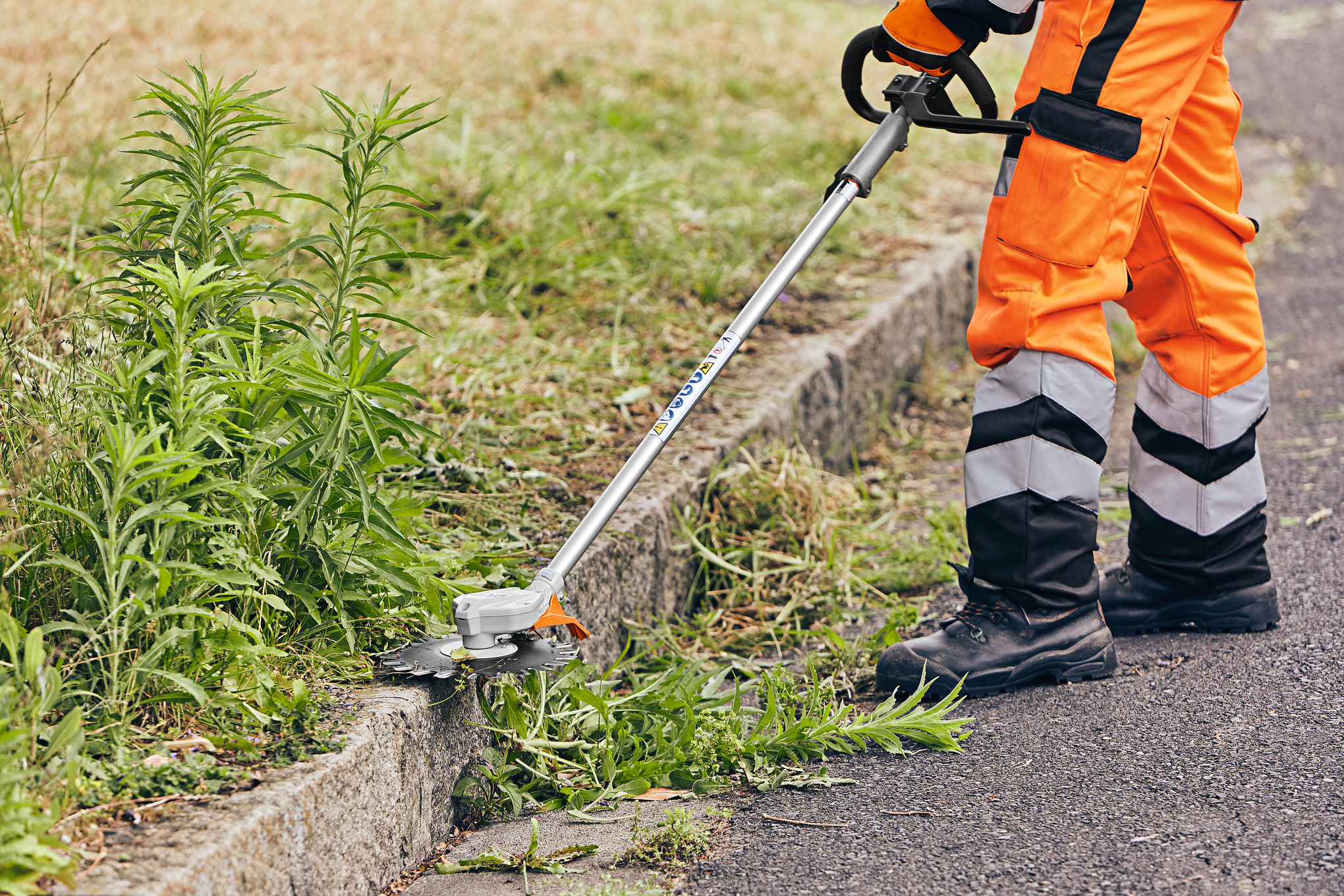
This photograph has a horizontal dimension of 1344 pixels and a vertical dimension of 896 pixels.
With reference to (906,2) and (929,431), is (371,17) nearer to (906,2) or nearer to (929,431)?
(929,431)

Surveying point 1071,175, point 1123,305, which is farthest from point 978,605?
point 1071,175

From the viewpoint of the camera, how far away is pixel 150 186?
3.51 m

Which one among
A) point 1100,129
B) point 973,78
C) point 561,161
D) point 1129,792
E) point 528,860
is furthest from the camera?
point 561,161

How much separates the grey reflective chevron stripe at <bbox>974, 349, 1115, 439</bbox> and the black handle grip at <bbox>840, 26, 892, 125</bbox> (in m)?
0.62

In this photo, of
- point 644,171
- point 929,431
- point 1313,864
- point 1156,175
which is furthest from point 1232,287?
point 644,171

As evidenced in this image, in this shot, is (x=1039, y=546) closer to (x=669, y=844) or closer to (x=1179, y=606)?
(x=1179, y=606)

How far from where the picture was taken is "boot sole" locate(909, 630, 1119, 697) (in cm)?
235

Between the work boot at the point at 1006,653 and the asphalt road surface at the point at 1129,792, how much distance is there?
4cm

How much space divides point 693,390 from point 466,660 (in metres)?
0.69

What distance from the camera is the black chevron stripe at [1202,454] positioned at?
2506 millimetres

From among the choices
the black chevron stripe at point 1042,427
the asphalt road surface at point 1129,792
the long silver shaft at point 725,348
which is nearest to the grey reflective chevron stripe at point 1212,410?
the black chevron stripe at point 1042,427

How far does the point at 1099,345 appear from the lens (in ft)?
7.52

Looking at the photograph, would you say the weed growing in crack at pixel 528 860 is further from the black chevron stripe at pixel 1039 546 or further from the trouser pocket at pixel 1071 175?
the trouser pocket at pixel 1071 175

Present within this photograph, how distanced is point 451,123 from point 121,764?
380cm
